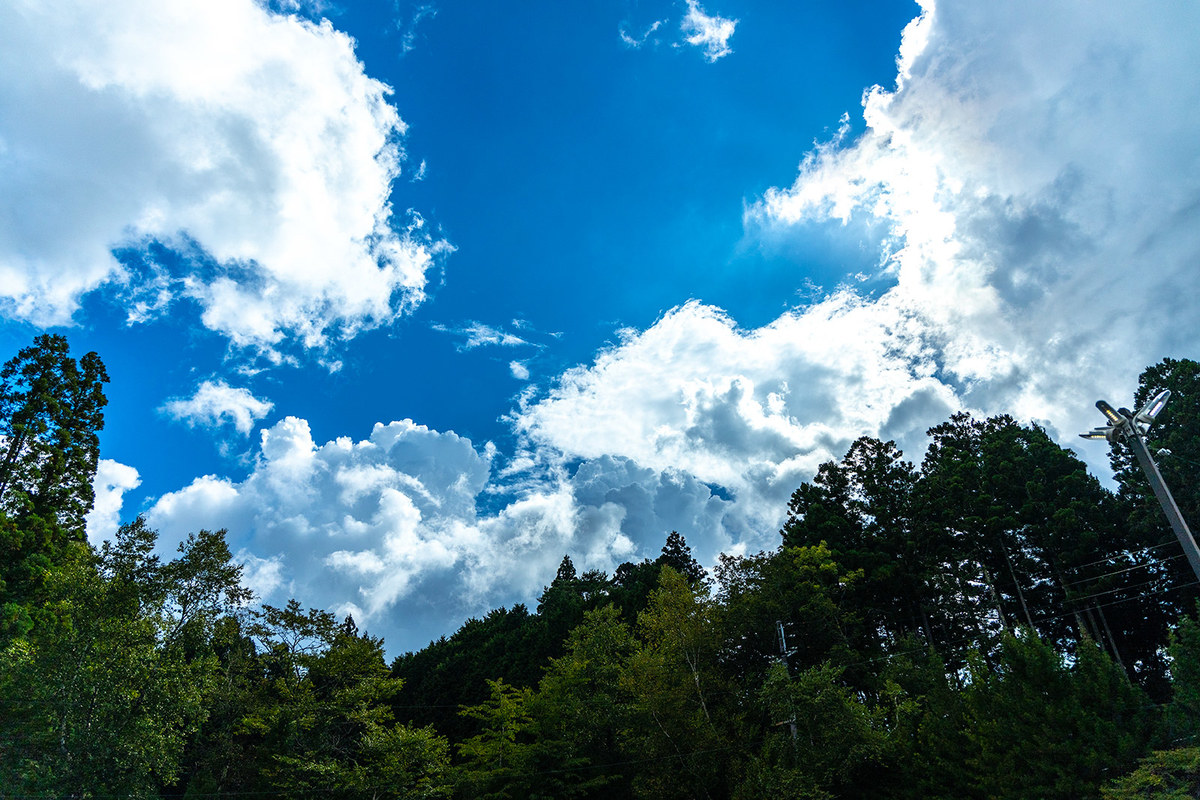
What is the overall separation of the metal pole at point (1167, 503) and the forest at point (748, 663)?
252 inches

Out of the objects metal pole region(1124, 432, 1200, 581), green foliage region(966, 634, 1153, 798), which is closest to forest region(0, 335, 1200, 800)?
green foliage region(966, 634, 1153, 798)

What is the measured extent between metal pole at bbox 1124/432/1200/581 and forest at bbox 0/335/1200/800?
21.0 feet

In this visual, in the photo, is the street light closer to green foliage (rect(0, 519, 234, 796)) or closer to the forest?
the forest

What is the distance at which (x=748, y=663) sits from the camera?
3922 cm

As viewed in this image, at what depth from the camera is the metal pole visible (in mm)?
14047

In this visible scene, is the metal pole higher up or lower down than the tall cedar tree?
lower down

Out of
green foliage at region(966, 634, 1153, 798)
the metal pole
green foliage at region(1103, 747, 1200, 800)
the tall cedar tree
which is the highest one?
the tall cedar tree

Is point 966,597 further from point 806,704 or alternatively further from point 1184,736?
point 1184,736

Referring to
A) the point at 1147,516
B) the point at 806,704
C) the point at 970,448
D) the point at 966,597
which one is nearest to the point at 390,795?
the point at 806,704

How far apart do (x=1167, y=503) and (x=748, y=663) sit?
27915 mm

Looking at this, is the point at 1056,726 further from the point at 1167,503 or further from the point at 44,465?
the point at 44,465

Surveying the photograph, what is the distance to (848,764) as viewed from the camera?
27.8m

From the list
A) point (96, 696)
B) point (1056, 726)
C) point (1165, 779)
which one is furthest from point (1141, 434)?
point (96, 696)

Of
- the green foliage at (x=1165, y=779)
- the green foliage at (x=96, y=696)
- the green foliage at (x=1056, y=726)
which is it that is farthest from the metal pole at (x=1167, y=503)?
the green foliage at (x=96, y=696)
